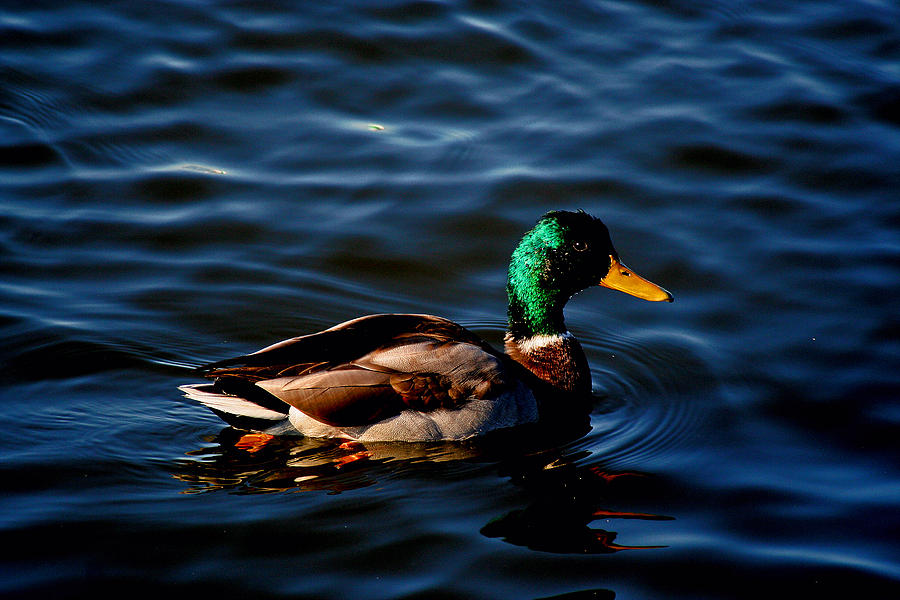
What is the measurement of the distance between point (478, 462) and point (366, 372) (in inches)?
30.4

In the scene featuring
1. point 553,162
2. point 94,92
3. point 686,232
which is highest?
point 94,92

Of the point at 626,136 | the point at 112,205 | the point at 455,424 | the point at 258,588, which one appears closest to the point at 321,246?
the point at 112,205

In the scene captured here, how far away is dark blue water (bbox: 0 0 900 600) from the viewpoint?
17.5 feet

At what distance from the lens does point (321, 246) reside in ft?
26.6

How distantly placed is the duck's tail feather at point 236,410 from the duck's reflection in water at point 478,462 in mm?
109

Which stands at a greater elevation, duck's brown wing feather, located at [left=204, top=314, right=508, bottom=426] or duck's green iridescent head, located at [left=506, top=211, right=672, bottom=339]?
duck's green iridescent head, located at [left=506, top=211, right=672, bottom=339]

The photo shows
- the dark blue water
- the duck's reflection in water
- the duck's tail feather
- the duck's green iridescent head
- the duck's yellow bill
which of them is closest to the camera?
the dark blue water

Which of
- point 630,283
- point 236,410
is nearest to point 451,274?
point 630,283

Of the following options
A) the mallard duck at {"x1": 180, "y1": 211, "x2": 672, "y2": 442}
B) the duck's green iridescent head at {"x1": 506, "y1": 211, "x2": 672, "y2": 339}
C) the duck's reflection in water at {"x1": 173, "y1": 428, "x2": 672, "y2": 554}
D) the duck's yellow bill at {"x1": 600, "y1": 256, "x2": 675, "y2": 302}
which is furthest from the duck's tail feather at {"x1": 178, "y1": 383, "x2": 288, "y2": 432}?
the duck's yellow bill at {"x1": 600, "y1": 256, "x2": 675, "y2": 302}

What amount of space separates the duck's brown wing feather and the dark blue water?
0.27m

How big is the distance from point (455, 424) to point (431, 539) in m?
1.01

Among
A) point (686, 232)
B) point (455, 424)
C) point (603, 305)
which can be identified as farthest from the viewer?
point (686, 232)

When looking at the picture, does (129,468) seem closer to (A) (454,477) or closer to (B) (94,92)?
(A) (454,477)

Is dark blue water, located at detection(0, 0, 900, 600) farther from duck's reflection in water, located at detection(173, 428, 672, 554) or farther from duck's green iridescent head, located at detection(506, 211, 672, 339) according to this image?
duck's green iridescent head, located at detection(506, 211, 672, 339)
